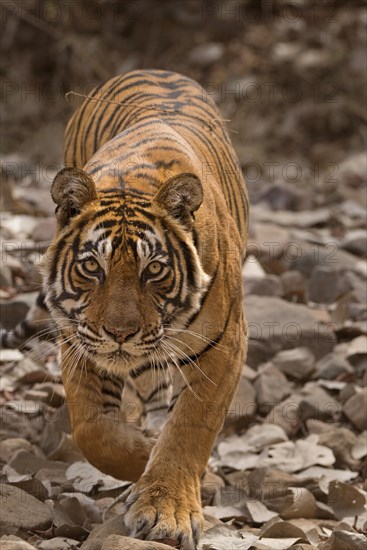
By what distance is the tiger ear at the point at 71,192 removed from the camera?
9.94 feet

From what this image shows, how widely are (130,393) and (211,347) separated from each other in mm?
1265

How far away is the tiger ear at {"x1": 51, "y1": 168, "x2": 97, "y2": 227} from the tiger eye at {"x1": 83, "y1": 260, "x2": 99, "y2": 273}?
181mm

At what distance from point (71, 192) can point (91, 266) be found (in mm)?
227

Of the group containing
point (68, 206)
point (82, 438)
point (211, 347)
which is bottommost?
point (82, 438)

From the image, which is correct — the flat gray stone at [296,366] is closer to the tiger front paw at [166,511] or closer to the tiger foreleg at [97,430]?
the tiger foreleg at [97,430]

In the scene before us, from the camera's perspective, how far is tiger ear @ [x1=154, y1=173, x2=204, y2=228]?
3064mm

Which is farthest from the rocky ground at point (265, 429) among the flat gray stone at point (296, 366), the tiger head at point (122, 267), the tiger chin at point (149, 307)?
the tiger head at point (122, 267)

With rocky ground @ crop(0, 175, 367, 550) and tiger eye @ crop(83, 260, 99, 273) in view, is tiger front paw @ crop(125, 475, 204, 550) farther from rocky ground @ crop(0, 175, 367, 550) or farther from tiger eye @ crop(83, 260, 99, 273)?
tiger eye @ crop(83, 260, 99, 273)

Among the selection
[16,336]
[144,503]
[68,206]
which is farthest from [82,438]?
[16,336]

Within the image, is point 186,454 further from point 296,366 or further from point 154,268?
point 296,366

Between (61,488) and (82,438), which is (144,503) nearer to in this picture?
(82,438)

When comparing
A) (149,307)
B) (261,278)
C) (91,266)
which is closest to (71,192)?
(91,266)

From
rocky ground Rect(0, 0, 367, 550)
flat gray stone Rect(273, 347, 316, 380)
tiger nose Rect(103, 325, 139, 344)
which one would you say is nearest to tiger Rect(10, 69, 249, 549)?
tiger nose Rect(103, 325, 139, 344)

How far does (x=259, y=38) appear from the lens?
11.5 metres
